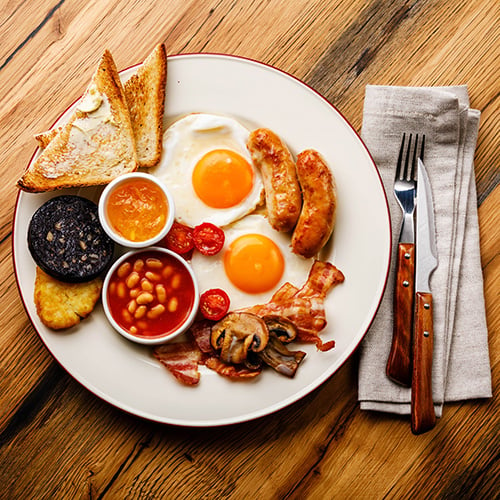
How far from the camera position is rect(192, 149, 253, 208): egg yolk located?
3.10 meters

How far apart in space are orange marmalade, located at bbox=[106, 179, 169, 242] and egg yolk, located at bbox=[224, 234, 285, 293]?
464mm

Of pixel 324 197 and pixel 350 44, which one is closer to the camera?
pixel 324 197

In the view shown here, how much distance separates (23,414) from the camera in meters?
3.19

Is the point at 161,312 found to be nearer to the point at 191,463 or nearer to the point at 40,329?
the point at 40,329

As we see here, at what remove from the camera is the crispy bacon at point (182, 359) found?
3039mm

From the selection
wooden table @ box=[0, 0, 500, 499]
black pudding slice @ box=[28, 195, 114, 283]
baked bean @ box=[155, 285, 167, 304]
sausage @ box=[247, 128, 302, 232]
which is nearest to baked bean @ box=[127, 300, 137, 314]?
baked bean @ box=[155, 285, 167, 304]

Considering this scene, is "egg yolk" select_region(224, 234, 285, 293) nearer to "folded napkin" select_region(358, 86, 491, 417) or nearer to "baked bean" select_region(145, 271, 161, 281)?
"baked bean" select_region(145, 271, 161, 281)

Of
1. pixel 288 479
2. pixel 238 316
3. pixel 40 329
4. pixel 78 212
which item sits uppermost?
pixel 78 212

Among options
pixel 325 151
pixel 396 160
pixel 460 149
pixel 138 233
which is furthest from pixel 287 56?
pixel 138 233

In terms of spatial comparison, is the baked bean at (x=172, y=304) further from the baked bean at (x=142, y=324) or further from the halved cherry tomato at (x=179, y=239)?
the halved cherry tomato at (x=179, y=239)

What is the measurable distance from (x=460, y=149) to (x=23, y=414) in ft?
10.1

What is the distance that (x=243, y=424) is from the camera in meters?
3.21

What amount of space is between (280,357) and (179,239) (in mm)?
897

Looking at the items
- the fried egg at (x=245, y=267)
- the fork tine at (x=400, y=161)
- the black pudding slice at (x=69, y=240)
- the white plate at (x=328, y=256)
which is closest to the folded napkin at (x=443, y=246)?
the fork tine at (x=400, y=161)
